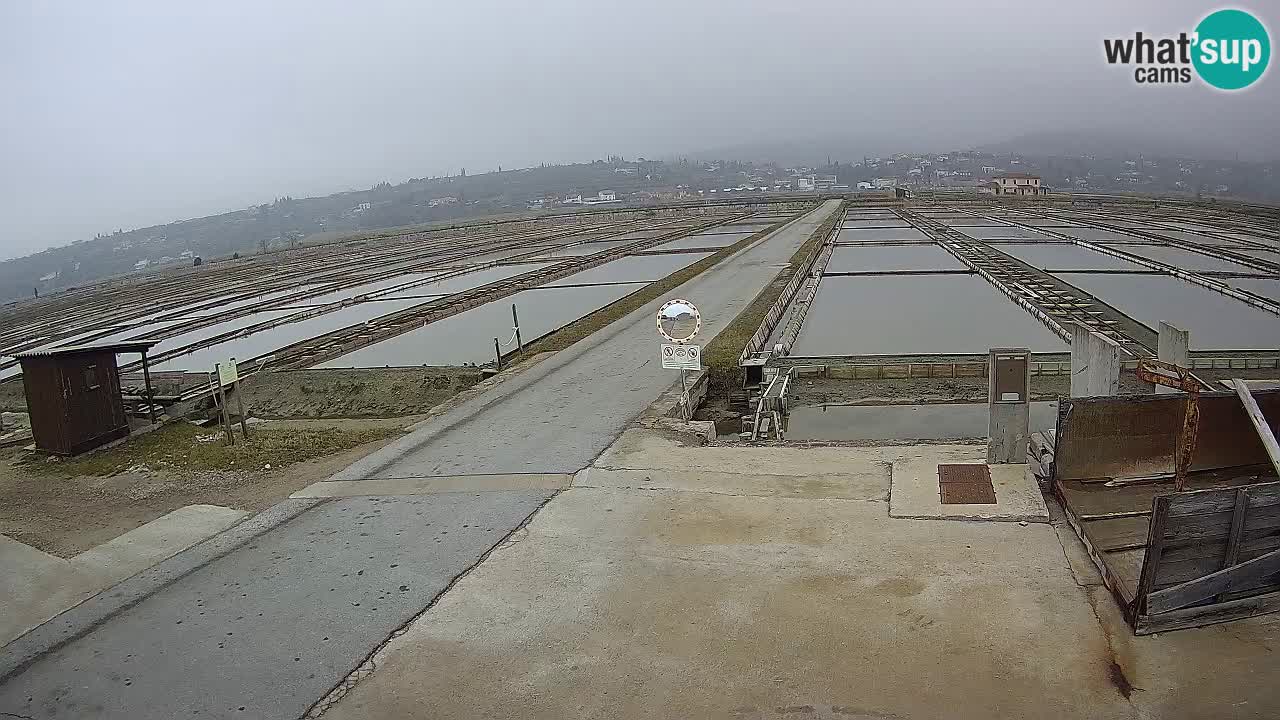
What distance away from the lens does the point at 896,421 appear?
1174 centimetres

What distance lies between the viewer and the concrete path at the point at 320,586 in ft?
15.5

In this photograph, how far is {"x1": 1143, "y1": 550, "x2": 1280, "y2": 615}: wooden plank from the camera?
4.45 metres

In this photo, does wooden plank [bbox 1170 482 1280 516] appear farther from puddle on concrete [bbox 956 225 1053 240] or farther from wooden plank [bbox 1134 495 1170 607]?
puddle on concrete [bbox 956 225 1053 240]

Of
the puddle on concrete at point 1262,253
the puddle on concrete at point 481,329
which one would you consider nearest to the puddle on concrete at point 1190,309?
the puddle on concrete at point 1262,253

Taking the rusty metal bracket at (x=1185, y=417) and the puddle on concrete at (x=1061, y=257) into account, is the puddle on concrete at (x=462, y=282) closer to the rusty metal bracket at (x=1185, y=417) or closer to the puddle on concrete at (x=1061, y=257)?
the puddle on concrete at (x=1061, y=257)

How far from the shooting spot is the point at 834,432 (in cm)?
1135

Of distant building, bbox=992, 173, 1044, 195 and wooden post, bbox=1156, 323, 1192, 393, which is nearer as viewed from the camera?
wooden post, bbox=1156, 323, 1192, 393

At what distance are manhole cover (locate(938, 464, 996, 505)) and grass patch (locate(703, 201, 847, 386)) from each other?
687 cm

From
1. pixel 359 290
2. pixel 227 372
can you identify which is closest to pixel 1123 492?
pixel 227 372

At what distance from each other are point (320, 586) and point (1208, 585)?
5.71 meters

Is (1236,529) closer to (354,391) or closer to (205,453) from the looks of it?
(205,453)

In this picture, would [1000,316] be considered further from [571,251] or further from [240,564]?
[571,251]

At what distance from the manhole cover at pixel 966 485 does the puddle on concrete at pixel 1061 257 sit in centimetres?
2274

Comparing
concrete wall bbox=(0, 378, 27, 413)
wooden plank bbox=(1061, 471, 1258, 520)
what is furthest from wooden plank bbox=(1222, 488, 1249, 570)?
concrete wall bbox=(0, 378, 27, 413)
